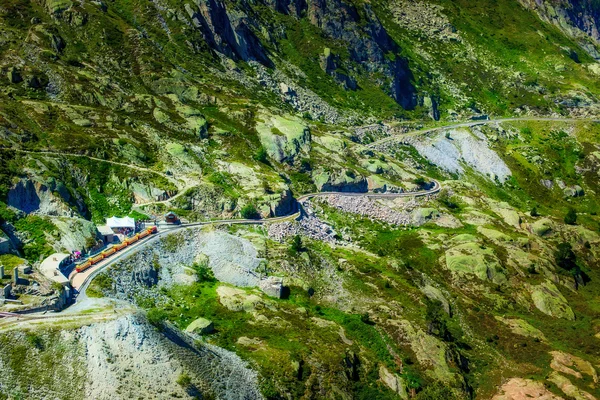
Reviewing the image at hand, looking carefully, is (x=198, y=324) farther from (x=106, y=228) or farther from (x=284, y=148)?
(x=284, y=148)

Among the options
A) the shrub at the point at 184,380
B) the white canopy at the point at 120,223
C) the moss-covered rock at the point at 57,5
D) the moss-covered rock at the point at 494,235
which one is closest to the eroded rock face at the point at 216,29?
Result: the moss-covered rock at the point at 57,5

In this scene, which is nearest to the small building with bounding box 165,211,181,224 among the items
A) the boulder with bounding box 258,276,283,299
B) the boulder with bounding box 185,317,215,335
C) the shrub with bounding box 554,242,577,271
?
the boulder with bounding box 258,276,283,299

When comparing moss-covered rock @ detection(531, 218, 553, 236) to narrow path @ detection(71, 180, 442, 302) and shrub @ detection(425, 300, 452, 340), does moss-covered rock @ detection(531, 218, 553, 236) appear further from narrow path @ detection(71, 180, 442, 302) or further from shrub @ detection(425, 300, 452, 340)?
shrub @ detection(425, 300, 452, 340)

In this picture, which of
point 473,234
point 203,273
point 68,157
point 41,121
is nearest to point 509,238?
point 473,234

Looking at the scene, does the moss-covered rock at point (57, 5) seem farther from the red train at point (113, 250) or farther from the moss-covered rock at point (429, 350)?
the moss-covered rock at point (429, 350)

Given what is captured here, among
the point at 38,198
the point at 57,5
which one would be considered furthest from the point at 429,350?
the point at 57,5

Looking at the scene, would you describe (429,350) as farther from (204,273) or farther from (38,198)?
(38,198)
